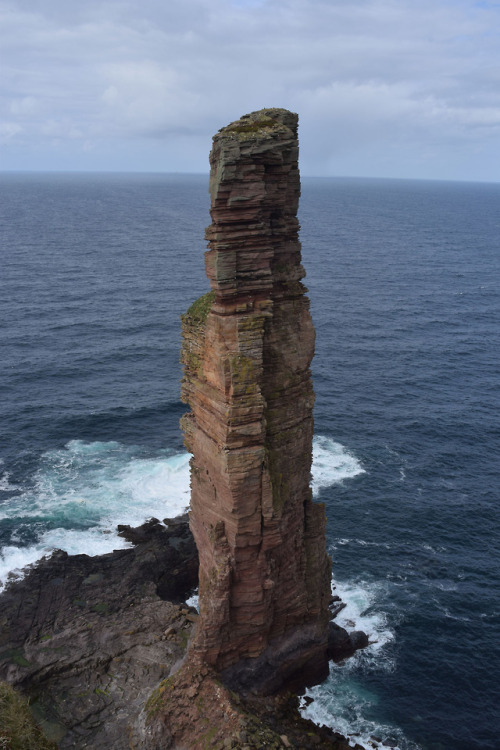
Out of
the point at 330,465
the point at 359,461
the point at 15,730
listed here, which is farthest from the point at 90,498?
the point at 15,730

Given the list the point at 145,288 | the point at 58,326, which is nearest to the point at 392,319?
the point at 145,288

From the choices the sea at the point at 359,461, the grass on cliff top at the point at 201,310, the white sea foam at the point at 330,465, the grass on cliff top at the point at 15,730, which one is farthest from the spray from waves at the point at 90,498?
the grass on cliff top at the point at 201,310

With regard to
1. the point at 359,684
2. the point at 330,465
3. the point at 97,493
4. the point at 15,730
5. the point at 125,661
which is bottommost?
the point at 359,684

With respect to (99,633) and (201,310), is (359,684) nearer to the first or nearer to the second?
(99,633)

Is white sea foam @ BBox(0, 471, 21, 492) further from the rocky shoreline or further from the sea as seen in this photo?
the rocky shoreline


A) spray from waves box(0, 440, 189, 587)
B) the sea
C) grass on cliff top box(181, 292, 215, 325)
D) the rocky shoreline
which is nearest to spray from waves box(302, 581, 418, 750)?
the sea

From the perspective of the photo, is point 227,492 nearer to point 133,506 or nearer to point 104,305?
point 133,506

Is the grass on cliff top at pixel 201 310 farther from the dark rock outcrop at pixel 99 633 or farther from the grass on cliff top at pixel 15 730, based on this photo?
the dark rock outcrop at pixel 99 633
